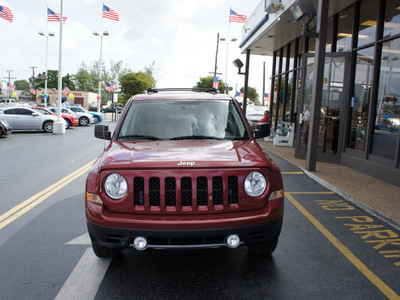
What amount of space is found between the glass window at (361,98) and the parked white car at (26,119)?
55.2ft

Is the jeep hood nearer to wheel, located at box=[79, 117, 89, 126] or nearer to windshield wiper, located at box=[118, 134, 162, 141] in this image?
windshield wiper, located at box=[118, 134, 162, 141]

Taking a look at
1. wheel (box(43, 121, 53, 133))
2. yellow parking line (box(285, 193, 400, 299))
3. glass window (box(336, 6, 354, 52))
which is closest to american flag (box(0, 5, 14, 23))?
wheel (box(43, 121, 53, 133))

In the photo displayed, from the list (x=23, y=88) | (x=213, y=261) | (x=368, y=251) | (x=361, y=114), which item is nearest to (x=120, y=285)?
(x=213, y=261)

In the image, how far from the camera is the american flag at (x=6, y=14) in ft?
73.1

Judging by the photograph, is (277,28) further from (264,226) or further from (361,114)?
(264,226)

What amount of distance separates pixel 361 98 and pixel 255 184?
Answer: 303 inches

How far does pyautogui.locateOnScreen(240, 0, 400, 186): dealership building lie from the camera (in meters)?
8.49

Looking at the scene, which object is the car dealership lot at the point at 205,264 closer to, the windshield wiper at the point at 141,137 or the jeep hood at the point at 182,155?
the jeep hood at the point at 182,155

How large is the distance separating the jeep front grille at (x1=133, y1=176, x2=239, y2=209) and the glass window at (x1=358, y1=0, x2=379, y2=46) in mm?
8077

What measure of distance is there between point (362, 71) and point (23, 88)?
167 m

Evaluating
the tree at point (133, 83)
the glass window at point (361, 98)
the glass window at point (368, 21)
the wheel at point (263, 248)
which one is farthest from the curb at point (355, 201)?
the tree at point (133, 83)

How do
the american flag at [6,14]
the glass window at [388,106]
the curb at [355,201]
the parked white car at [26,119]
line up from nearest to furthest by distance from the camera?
the curb at [355,201] → the glass window at [388,106] → the parked white car at [26,119] → the american flag at [6,14]

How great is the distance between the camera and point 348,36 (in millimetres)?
10969

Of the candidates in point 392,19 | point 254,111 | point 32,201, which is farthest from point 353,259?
point 254,111
